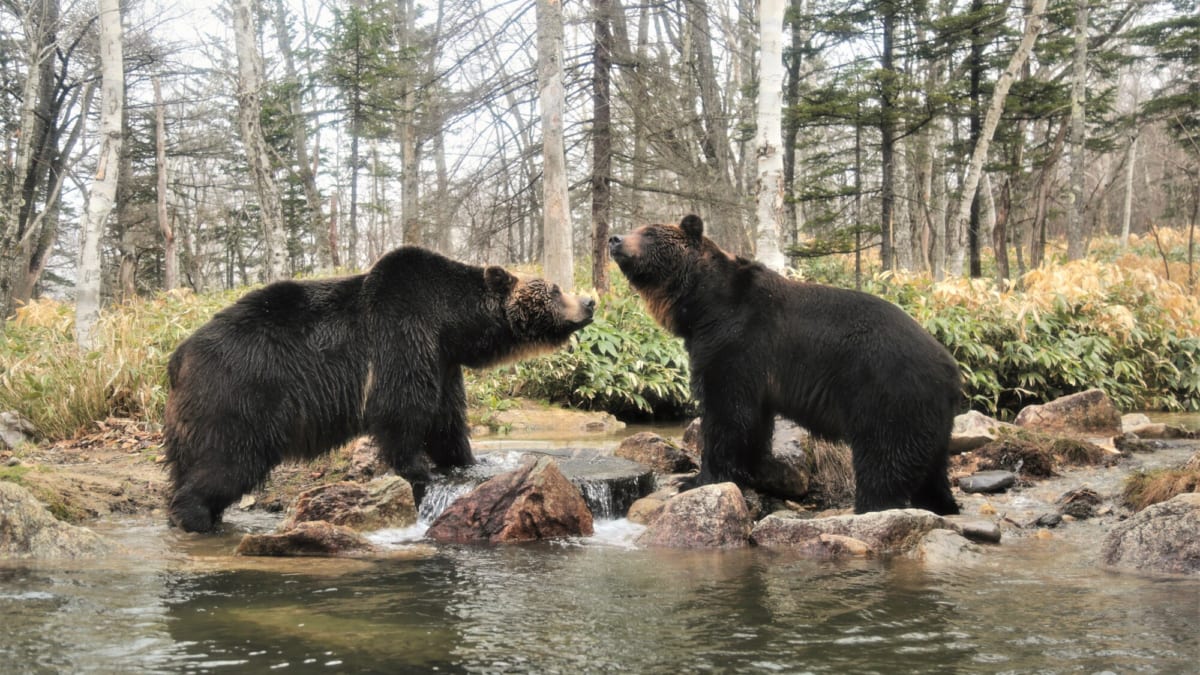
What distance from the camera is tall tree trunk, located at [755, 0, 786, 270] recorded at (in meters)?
11.7

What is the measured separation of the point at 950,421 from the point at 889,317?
2.51ft

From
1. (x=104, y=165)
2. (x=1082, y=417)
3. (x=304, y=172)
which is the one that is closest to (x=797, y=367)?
(x=1082, y=417)

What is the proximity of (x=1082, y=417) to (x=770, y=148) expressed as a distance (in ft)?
15.8

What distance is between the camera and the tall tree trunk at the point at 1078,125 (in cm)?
1931

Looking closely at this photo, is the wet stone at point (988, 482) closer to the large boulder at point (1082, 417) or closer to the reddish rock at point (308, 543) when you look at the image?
the large boulder at point (1082, 417)

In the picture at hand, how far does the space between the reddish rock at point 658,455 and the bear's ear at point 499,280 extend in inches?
73.2

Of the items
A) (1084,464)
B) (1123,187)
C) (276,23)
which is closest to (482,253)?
(1084,464)

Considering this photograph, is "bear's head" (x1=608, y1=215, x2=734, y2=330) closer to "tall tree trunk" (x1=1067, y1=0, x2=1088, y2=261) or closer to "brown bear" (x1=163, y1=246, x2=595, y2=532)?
"brown bear" (x1=163, y1=246, x2=595, y2=532)

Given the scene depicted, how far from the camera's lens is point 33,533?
4875 millimetres

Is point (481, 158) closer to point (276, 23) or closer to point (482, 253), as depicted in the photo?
point (482, 253)

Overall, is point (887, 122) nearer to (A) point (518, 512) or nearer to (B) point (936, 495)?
(B) point (936, 495)

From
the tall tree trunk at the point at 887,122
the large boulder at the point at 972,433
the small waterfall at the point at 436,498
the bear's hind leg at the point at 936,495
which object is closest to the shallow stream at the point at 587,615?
the bear's hind leg at the point at 936,495

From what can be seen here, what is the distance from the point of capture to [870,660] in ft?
10.8

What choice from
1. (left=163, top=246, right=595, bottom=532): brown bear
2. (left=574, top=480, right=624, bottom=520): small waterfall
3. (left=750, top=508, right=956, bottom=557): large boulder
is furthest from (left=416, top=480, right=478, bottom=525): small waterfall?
(left=750, top=508, right=956, bottom=557): large boulder
